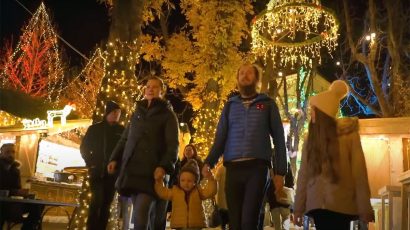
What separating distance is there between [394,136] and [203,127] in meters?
6.61

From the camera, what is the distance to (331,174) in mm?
4039

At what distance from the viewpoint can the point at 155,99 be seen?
5.52 m

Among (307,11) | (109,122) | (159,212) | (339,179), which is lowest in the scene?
(159,212)

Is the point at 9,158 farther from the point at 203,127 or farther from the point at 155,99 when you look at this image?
the point at 203,127

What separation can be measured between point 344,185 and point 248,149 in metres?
0.96

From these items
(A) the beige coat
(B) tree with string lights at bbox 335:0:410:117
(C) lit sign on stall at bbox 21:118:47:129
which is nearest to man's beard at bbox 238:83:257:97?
(A) the beige coat

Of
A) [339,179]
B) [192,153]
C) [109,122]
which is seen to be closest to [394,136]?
[192,153]

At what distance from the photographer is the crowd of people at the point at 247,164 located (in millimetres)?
4027

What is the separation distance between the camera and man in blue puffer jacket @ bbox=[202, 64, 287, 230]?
4.43 metres

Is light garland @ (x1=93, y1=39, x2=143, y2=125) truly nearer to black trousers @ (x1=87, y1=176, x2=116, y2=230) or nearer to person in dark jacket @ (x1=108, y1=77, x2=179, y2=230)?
black trousers @ (x1=87, y1=176, x2=116, y2=230)

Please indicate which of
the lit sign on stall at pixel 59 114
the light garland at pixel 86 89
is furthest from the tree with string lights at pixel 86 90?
the lit sign on stall at pixel 59 114

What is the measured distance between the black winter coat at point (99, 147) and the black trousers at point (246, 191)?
98.0 inches

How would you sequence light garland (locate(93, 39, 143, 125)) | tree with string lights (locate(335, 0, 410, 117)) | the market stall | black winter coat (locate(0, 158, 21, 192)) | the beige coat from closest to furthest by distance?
Answer: the beige coat
black winter coat (locate(0, 158, 21, 192))
light garland (locate(93, 39, 143, 125))
the market stall
tree with string lights (locate(335, 0, 410, 117))

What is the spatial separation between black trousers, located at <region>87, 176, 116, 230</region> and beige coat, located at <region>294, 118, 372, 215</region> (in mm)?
3132
